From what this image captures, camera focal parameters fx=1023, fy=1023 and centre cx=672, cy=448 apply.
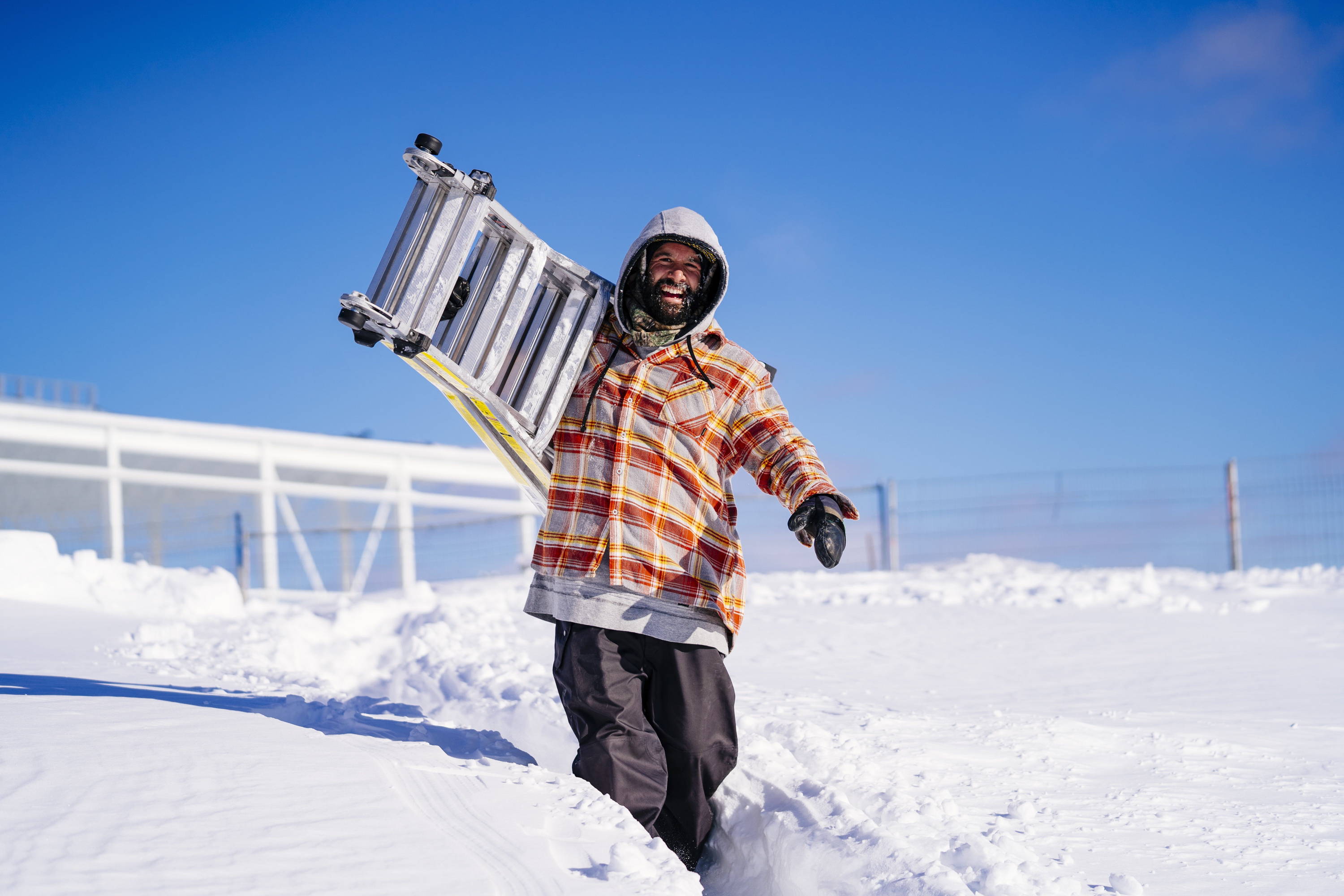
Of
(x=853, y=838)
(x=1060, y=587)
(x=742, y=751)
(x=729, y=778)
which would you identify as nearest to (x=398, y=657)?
(x=742, y=751)

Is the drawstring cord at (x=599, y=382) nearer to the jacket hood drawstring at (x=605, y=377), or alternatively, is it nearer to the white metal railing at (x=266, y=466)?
the jacket hood drawstring at (x=605, y=377)

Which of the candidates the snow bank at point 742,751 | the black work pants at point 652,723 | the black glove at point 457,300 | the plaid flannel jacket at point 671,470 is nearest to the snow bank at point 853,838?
the snow bank at point 742,751

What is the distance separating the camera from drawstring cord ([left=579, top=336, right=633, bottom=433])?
2699mm

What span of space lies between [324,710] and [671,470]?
5.11 feet

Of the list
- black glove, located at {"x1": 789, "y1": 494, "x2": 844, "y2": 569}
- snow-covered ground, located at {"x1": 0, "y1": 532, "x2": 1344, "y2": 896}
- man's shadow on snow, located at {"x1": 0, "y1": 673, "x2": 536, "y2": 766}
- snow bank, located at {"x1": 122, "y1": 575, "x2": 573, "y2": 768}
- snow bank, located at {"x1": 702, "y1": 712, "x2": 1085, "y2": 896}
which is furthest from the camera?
snow bank, located at {"x1": 122, "y1": 575, "x2": 573, "y2": 768}

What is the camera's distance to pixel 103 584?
791cm

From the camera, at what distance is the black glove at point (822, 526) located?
2.40 metres

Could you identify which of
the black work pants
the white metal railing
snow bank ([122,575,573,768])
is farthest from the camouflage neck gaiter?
the white metal railing

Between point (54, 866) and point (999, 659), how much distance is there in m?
5.19

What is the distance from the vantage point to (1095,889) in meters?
2.15

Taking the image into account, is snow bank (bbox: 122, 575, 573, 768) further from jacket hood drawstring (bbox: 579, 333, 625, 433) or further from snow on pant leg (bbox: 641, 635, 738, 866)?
jacket hood drawstring (bbox: 579, 333, 625, 433)

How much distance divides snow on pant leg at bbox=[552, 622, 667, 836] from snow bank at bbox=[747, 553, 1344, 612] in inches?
239

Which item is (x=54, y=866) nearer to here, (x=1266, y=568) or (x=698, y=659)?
(x=698, y=659)

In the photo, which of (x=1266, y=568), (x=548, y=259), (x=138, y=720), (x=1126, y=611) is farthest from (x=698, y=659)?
(x=1266, y=568)
